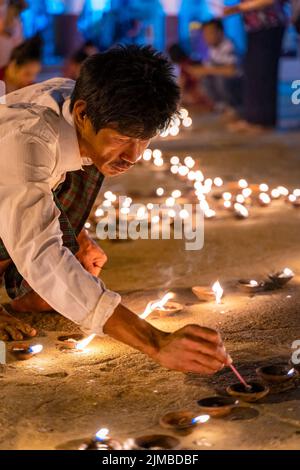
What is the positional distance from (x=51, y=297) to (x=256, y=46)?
7.91 meters

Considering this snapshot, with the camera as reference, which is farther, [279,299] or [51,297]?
[279,299]

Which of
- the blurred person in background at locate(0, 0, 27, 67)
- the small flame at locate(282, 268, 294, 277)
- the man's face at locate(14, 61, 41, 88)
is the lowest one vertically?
the small flame at locate(282, 268, 294, 277)

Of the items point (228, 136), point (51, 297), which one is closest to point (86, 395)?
point (51, 297)

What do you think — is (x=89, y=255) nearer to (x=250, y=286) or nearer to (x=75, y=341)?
(x=75, y=341)

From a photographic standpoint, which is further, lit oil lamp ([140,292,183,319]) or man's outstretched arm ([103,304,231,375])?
lit oil lamp ([140,292,183,319])

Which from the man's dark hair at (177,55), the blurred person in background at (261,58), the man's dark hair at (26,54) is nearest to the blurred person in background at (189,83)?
the man's dark hair at (177,55)

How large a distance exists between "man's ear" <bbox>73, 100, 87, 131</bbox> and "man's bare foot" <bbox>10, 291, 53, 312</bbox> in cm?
116

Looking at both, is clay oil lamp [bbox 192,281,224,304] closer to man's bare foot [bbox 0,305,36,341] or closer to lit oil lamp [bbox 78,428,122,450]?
man's bare foot [bbox 0,305,36,341]

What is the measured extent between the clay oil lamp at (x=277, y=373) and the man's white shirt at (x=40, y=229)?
2.11 ft

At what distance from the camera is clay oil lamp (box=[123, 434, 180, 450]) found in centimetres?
267

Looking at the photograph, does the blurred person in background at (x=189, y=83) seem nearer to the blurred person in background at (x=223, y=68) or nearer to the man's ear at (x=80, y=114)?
the blurred person in background at (x=223, y=68)

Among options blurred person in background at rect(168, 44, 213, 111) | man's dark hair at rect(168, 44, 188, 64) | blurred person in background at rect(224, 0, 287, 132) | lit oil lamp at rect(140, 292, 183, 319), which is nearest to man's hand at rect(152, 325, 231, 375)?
lit oil lamp at rect(140, 292, 183, 319)

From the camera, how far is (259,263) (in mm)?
4816

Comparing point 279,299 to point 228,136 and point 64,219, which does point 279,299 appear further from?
point 228,136
